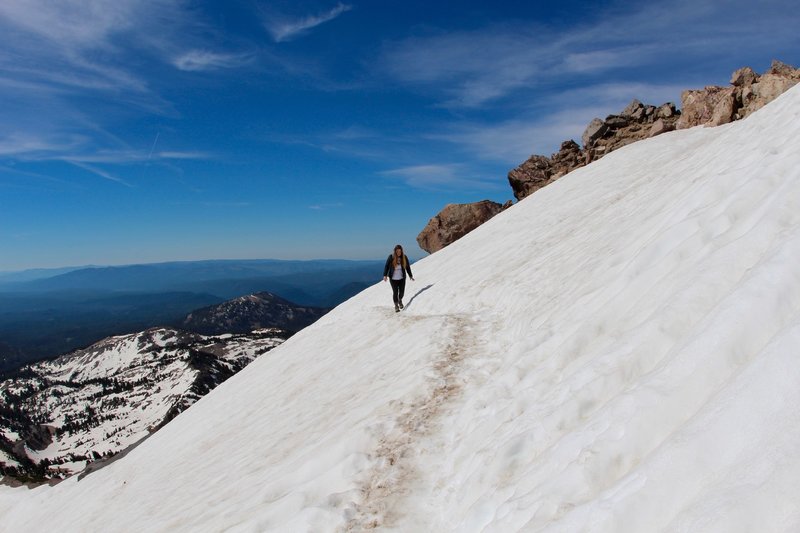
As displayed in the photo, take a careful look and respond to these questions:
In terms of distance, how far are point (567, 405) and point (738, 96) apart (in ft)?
100

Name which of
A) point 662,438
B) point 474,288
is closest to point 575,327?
point 662,438

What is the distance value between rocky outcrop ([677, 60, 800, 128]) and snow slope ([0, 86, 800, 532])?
15.8 m

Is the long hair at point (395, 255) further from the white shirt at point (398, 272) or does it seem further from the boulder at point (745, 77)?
the boulder at point (745, 77)

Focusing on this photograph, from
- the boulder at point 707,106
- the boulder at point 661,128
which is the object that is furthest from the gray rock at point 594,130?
the boulder at point 707,106

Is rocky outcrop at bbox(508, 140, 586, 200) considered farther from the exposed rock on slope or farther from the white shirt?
the exposed rock on slope

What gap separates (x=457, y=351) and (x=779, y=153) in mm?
7493

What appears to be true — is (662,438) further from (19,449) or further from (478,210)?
(19,449)

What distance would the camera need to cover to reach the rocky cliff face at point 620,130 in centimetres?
2619

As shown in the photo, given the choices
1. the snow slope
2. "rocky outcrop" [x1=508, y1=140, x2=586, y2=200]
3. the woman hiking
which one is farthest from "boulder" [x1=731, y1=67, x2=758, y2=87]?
the woman hiking

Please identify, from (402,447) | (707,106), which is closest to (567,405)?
(402,447)

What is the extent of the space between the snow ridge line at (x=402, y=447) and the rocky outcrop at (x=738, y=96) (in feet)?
85.0

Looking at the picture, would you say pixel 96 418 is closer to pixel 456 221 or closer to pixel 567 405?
pixel 456 221

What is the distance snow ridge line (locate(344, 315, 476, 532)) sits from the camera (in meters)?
6.12

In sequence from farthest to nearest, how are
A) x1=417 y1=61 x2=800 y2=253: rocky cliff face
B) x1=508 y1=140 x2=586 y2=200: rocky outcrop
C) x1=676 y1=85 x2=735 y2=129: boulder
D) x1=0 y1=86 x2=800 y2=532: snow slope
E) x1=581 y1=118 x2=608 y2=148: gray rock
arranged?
1. x1=508 y1=140 x2=586 y2=200: rocky outcrop
2. x1=581 y1=118 x2=608 y2=148: gray rock
3. x1=676 y1=85 x2=735 y2=129: boulder
4. x1=417 y1=61 x2=800 y2=253: rocky cliff face
5. x1=0 y1=86 x2=800 y2=532: snow slope
